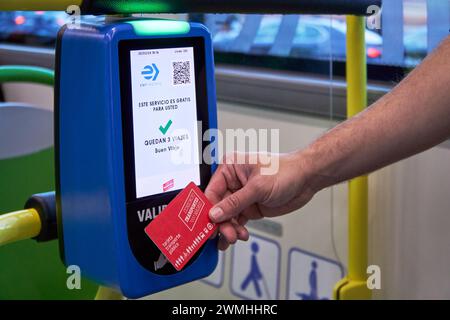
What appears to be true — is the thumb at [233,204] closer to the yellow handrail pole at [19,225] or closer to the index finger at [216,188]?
the index finger at [216,188]

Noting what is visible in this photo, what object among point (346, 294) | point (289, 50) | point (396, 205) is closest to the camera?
point (346, 294)

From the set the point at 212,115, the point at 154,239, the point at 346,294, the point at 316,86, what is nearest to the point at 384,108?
the point at 212,115

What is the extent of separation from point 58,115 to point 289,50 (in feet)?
3.54

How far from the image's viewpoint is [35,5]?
2.44 ft

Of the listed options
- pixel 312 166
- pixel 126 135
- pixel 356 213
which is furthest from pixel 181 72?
pixel 356 213

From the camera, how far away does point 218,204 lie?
84 cm

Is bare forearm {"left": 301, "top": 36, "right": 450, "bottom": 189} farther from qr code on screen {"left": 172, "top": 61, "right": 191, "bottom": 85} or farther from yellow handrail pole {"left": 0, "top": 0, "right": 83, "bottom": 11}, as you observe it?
yellow handrail pole {"left": 0, "top": 0, "right": 83, "bottom": 11}

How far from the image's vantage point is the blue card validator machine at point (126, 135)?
734mm

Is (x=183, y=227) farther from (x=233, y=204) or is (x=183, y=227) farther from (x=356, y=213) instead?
(x=356, y=213)

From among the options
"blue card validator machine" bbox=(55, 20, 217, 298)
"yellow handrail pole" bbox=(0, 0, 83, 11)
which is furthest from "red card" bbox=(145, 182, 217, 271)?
"yellow handrail pole" bbox=(0, 0, 83, 11)

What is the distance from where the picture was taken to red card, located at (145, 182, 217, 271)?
786mm

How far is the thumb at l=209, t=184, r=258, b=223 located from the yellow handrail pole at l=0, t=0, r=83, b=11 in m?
0.27

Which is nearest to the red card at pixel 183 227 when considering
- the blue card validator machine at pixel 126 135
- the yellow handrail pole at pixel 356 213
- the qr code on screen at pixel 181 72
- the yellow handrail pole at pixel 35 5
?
the blue card validator machine at pixel 126 135

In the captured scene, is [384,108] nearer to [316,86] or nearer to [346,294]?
[346,294]
